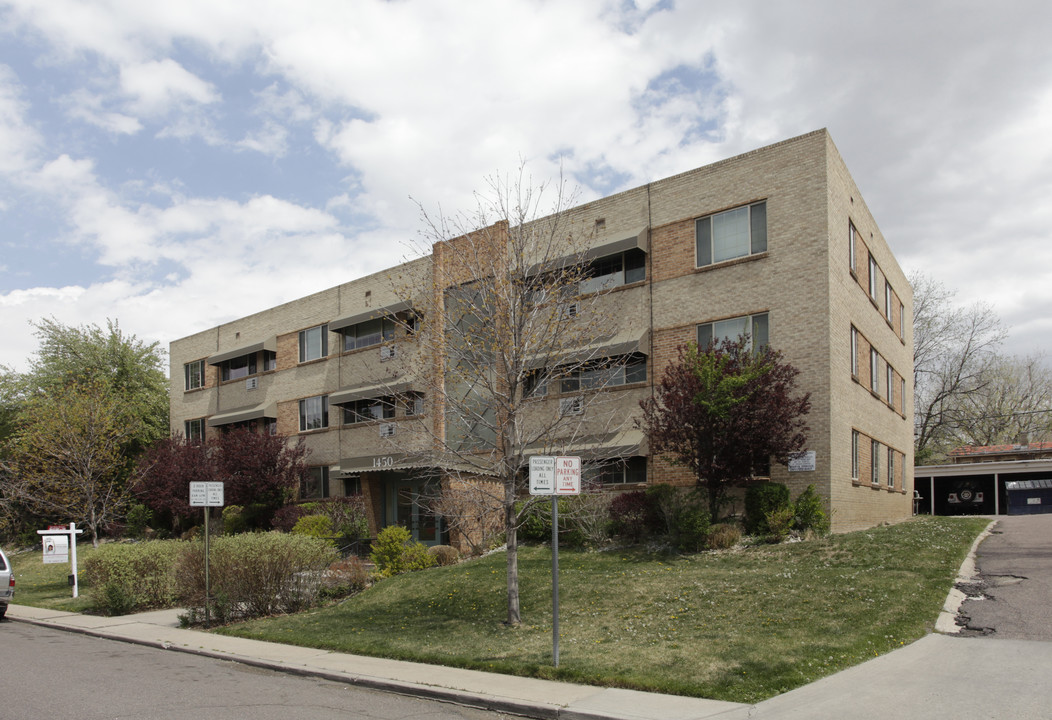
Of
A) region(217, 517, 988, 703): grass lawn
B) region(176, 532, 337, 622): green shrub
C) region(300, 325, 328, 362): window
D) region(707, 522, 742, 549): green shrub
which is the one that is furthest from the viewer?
region(300, 325, 328, 362): window

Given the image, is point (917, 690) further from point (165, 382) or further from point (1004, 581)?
point (165, 382)

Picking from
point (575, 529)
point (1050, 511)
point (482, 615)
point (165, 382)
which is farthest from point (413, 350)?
point (1050, 511)

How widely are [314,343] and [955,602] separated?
88.8 ft

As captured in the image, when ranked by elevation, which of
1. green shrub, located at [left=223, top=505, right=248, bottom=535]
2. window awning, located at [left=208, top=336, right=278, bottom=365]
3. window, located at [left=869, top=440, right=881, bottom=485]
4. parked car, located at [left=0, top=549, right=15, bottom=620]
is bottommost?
green shrub, located at [left=223, top=505, right=248, bottom=535]

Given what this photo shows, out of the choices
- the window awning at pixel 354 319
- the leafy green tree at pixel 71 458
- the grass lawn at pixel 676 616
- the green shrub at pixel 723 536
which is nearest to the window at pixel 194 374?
the leafy green tree at pixel 71 458

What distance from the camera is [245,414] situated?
3538 cm

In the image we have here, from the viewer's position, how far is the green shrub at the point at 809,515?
60.8 ft

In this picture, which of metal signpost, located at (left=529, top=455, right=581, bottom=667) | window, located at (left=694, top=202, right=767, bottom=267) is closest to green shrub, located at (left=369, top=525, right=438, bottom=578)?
metal signpost, located at (left=529, top=455, right=581, bottom=667)

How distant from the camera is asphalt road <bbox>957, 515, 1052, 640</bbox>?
1018 centimetres

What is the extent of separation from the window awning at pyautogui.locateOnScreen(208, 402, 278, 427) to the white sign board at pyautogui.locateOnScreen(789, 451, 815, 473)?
23043 mm

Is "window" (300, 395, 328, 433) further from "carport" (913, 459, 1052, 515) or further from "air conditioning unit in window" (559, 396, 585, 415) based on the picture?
"carport" (913, 459, 1052, 515)

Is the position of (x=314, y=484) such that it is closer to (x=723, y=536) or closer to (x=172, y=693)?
(x=723, y=536)

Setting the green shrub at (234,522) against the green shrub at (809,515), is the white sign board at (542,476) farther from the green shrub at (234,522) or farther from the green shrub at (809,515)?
the green shrub at (234,522)

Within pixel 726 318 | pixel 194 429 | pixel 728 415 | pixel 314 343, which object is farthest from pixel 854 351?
pixel 194 429
